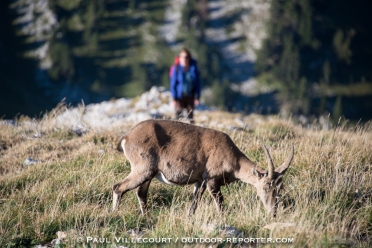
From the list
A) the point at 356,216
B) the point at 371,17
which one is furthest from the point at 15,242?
the point at 371,17

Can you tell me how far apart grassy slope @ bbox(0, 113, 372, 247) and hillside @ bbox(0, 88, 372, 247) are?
18 mm

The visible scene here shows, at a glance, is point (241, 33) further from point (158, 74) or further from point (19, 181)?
point (19, 181)

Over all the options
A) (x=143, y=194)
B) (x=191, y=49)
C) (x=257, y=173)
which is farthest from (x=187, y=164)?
(x=191, y=49)

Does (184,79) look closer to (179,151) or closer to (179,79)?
(179,79)

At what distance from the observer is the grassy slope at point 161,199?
5.52m

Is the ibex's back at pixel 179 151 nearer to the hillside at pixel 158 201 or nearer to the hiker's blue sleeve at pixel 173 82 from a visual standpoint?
the hillside at pixel 158 201

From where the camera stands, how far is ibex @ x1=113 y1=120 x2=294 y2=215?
6.18m

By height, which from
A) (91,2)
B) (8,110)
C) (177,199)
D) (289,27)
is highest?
(91,2)

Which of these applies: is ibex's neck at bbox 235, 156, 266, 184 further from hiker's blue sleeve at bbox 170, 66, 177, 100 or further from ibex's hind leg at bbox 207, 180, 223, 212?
hiker's blue sleeve at bbox 170, 66, 177, 100

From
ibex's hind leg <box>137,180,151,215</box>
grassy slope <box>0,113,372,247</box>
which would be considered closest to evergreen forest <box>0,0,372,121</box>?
grassy slope <box>0,113,372,247</box>

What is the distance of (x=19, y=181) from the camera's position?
7344 mm

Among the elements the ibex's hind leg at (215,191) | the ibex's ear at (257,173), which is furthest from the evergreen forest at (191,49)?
the ibex's ear at (257,173)

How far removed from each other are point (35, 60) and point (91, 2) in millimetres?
24874

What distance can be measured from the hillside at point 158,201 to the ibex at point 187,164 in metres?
0.32
